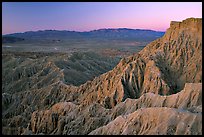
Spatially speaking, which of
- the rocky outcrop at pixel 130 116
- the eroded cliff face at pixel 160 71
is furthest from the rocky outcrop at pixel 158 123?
the eroded cliff face at pixel 160 71

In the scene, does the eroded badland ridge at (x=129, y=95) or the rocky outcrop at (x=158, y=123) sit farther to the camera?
the eroded badland ridge at (x=129, y=95)

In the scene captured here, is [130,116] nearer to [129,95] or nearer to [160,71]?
[129,95]

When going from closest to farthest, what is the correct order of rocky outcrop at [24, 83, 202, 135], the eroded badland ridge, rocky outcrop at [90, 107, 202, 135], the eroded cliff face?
rocky outcrop at [90, 107, 202, 135] < rocky outcrop at [24, 83, 202, 135] < the eroded badland ridge < the eroded cliff face

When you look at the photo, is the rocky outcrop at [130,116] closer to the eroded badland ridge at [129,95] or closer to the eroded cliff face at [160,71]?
the eroded badland ridge at [129,95]

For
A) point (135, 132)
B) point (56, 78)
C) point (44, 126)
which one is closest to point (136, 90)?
point (44, 126)

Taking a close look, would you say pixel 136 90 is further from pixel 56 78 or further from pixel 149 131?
pixel 56 78

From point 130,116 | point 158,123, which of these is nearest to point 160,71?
point 130,116

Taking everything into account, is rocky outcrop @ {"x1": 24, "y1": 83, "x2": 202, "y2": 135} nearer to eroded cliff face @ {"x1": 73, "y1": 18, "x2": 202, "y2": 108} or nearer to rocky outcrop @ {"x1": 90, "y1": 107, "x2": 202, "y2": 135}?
rocky outcrop @ {"x1": 90, "y1": 107, "x2": 202, "y2": 135}

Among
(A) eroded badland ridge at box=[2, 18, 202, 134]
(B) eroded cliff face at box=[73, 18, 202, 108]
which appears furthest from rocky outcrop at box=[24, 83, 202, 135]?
(B) eroded cliff face at box=[73, 18, 202, 108]

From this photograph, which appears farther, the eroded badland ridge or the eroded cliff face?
the eroded cliff face
